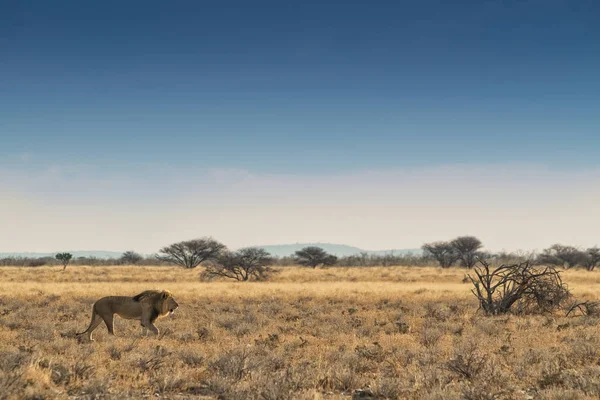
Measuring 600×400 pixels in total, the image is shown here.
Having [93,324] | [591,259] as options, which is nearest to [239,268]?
[93,324]

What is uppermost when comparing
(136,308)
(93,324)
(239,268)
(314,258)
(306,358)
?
(314,258)

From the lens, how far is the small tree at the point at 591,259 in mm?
71006

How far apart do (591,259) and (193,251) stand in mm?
57751

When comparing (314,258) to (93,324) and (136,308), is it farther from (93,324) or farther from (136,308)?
(93,324)

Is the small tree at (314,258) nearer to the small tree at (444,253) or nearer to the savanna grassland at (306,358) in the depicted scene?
the small tree at (444,253)

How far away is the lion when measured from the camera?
11.8 metres

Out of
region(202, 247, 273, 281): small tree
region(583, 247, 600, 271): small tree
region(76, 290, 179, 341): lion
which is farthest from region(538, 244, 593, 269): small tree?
region(76, 290, 179, 341): lion

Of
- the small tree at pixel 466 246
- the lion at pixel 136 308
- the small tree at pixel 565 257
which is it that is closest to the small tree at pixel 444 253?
the small tree at pixel 466 246

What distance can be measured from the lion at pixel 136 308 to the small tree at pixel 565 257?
237 ft

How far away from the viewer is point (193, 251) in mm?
76312

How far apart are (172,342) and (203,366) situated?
3074 millimetres

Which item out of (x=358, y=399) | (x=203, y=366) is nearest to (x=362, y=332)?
(x=203, y=366)

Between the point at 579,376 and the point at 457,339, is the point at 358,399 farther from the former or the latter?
the point at 457,339

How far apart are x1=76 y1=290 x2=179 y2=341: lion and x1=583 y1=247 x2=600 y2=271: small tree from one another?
72.5 meters
